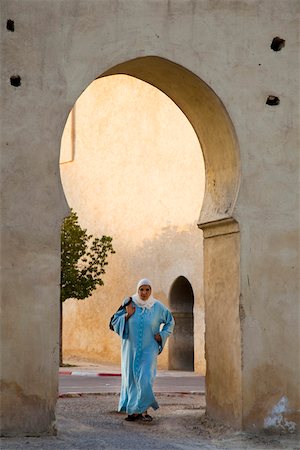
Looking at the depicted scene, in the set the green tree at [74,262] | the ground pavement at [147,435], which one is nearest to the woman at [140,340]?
the ground pavement at [147,435]

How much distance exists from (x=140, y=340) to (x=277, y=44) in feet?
11.1

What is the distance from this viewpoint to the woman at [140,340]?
32.5ft

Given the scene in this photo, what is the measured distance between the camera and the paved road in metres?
14.7

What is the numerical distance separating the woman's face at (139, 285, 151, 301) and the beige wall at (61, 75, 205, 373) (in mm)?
9141

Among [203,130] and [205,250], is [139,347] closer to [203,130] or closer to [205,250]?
[205,250]

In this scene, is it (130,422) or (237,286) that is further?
(130,422)

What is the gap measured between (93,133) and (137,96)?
2373 millimetres

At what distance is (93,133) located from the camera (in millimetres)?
24656

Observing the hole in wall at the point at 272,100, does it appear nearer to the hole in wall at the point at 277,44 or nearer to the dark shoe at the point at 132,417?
the hole in wall at the point at 277,44

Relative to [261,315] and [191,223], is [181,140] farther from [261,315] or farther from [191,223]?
[261,315]

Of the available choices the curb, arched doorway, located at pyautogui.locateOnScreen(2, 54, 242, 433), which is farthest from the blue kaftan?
the curb

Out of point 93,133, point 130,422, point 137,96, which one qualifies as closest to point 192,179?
point 137,96

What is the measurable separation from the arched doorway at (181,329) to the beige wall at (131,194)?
0.21 metres

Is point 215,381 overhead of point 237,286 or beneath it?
beneath
